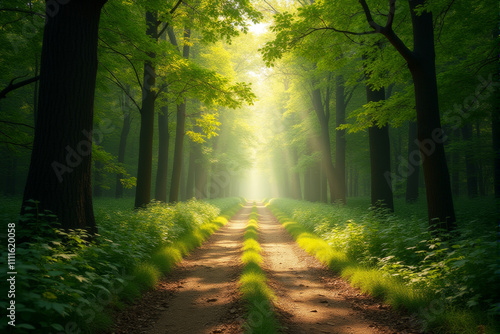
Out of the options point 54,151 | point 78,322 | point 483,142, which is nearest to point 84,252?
point 78,322

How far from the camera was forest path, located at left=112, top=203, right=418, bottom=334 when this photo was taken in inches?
156

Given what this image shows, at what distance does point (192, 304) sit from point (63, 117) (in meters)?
4.32

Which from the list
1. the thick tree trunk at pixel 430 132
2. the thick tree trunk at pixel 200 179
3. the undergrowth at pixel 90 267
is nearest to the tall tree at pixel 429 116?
the thick tree trunk at pixel 430 132

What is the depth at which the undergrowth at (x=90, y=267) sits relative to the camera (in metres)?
2.86

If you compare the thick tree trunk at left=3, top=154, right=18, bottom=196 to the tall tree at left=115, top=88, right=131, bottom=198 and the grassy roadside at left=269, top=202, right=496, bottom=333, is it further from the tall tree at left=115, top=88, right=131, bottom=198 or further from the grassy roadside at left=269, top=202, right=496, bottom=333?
the grassy roadside at left=269, top=202, right=496, bottom=333

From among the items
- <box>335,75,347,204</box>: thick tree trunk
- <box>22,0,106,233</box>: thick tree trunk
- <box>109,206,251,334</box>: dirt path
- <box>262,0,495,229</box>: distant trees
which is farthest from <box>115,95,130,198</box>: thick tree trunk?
<box>22,0,106,233</box>: thick tree trunk

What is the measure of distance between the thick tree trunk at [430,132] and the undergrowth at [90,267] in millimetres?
6755

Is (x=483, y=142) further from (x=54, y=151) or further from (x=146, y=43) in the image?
(x=54, y=151)

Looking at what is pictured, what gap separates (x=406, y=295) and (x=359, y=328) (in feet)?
3.49

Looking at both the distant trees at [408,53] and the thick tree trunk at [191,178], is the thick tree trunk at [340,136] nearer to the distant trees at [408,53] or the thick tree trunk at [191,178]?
the distant trees at [408,53]

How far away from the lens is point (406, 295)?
14.1 ft

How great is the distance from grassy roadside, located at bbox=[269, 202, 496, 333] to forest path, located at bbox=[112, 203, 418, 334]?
0.21 meters

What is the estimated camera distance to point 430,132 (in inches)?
236

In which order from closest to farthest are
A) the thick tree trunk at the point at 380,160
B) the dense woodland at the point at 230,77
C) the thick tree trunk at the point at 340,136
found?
the dense woodland at the point at 230,77
the thick tree trunk at the point at 380,160
the thick tree trunk at the point at 340,136
